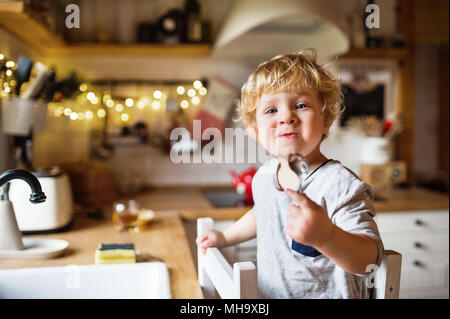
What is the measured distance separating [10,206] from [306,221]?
0.53m

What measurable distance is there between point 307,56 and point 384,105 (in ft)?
5.18

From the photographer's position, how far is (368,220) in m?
0.40

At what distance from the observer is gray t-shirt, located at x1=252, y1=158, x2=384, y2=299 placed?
0.38 meters

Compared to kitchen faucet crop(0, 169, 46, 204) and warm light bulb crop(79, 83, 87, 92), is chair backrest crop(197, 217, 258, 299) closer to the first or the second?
kitchen faucet crop(0, 169, 46, 204)

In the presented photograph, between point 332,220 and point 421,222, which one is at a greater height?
point 332,220

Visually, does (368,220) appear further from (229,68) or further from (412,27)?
(412,27)

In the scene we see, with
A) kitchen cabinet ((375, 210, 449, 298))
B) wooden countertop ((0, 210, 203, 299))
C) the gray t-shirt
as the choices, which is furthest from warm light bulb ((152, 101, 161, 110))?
the gray t-shirt

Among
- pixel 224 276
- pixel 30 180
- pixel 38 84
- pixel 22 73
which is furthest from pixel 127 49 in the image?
pixel 224 276

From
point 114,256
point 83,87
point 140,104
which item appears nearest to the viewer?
point 114,256

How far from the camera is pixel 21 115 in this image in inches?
39.2

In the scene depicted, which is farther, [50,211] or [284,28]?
[284,28]

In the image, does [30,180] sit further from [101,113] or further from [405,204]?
[101,113]

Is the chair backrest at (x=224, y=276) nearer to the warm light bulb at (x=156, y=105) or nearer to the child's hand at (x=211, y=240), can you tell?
the child's hand at (x=211, y=240)

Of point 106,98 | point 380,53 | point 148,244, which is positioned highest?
point 380,53
